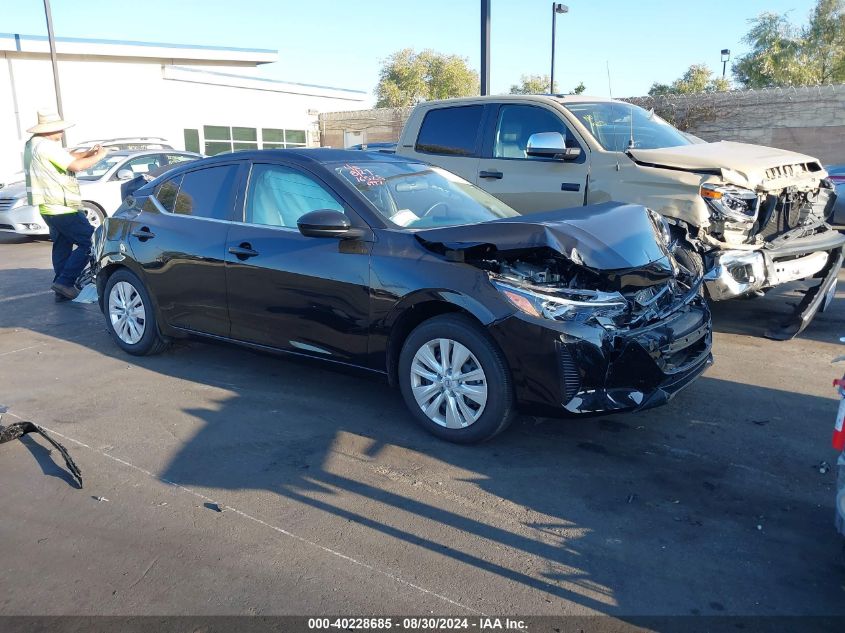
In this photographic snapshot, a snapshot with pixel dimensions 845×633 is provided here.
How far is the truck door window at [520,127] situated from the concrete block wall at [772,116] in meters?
11.1

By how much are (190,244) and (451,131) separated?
11.1 feet

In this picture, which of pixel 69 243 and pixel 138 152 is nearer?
pixel 69 243

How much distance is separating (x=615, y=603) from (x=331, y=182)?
10.2 feet

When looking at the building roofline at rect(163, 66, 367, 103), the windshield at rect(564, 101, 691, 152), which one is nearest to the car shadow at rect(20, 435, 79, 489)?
the windshield at rect(564, 101, 691, 152)

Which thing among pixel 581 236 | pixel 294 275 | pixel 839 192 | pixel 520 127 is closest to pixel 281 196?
pixel 294 275

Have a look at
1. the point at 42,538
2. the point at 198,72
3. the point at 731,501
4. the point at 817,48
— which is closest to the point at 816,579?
the point at 731,501

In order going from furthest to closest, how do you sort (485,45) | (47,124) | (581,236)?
(485,45), (47,124), (581,236)

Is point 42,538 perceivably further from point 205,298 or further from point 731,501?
point 731,501

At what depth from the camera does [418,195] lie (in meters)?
5.12

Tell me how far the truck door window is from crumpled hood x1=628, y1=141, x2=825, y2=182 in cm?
91

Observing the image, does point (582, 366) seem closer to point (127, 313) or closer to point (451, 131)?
point (127, 313)

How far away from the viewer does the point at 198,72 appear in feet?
92.2

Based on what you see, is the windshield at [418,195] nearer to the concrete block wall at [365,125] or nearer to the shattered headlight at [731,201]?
the shattered headlight at [731,201]

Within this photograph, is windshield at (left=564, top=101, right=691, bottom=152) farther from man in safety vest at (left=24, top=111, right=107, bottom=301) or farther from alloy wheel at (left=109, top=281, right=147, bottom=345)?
man in safety vest at (left=24, top=111, right=107, bottom=301)
